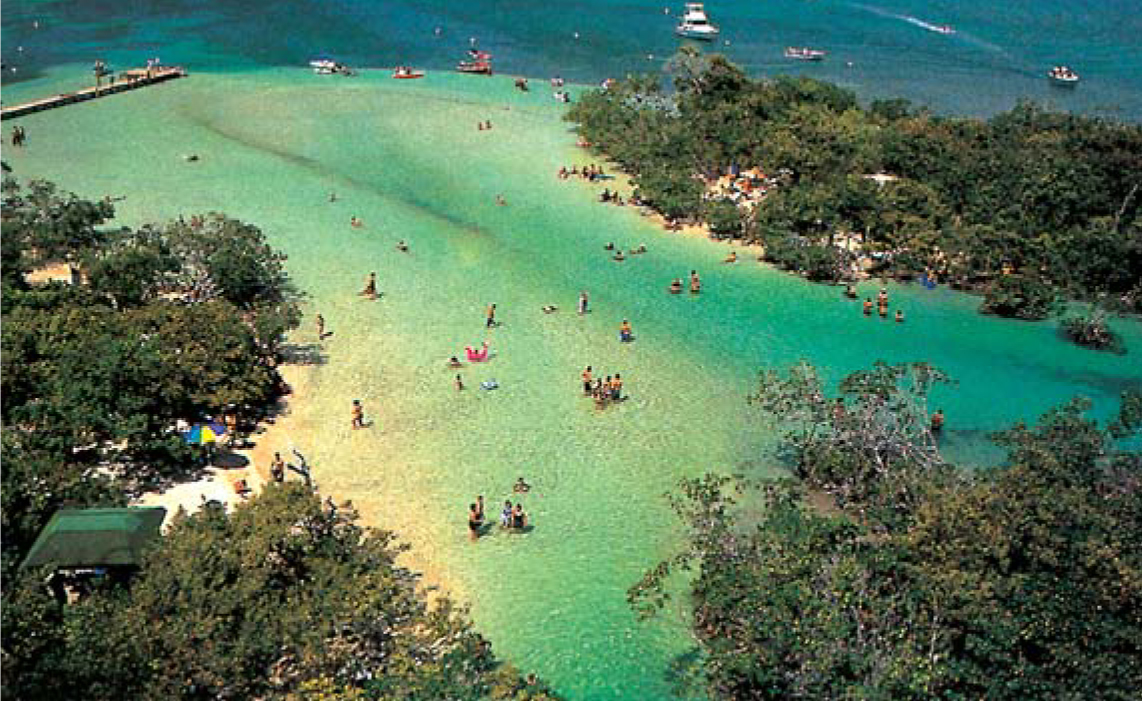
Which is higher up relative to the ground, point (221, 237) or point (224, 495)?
point (221, 237)

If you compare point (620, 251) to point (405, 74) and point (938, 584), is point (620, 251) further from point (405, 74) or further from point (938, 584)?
point (405, 74)

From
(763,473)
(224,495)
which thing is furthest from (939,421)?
(224,495)

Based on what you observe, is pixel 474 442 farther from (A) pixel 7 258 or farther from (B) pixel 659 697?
(A) pixel 7 258

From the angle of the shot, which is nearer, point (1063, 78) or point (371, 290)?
point (371, 290)

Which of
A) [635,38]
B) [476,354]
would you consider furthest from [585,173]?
[635,38]

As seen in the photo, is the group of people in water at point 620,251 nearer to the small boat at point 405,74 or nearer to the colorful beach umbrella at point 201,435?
the colorful beach umbrella at point 201,435

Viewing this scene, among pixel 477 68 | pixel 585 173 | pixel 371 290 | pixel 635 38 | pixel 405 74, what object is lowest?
pixel 371 290
